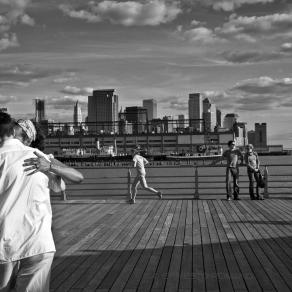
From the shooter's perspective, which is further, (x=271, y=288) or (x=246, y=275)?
(x=246, y=275)

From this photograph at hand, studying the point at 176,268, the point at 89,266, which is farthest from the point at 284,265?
the point at 89,266

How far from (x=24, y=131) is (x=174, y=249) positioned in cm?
442

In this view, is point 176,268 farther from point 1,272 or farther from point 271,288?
point 1,272

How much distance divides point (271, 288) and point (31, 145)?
3.05 metres

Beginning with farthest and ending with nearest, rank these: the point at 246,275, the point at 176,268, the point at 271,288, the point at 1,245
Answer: the point at 176,268
the point at 246,275
the point at 271,288
the point at 1,245

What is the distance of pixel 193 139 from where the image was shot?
16275 centimetres

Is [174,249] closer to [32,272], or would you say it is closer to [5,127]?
[32,272]

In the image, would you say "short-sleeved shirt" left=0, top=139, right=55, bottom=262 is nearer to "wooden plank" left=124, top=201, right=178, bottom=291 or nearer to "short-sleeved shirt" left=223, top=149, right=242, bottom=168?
"wooden plank" left=124, top=201, right=178, bottom=291

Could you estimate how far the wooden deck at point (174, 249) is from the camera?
18.0 feet

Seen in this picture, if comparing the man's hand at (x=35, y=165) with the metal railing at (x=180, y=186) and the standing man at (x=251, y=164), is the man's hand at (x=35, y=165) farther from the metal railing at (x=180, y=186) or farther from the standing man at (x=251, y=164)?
the standing man at (x=251, y=164)

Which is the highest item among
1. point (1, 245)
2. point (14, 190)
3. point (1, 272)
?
point (14, 190)

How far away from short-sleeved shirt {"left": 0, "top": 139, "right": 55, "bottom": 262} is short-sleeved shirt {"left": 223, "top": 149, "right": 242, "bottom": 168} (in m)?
11.5

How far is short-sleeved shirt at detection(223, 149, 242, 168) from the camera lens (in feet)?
46.6

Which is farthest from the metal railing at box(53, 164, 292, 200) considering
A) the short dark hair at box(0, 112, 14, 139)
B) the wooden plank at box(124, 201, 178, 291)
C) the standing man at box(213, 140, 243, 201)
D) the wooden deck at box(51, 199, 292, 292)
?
the short dark hair at box(0, 112, 14, 139)
